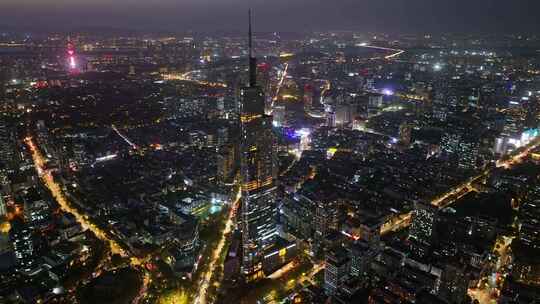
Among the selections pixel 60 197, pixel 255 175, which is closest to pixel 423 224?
pixel 255 175

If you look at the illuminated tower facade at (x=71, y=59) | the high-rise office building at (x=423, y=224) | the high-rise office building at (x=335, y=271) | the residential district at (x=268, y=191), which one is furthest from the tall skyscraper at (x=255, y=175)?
the illuminated tower facade at (x=71, y=59)

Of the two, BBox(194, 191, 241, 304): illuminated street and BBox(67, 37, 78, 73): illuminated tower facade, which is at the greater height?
BBox(67, 37, 78, 73): illuminated tower facade

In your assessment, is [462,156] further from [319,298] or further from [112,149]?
[112,149]

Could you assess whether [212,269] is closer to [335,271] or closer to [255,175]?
[255,175]

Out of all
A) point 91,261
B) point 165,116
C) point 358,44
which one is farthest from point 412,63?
point 91,261

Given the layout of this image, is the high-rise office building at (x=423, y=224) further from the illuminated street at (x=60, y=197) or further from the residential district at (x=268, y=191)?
the illuminated street at (x=60, y=197)

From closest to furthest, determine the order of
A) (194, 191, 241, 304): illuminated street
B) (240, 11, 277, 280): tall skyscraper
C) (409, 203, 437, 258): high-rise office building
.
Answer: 1. (194, 191, 241, 304): illuminated street
2. (240, 11, 277, 280): tall skyscraper
3. (409, 203, 437, 258): high-rise office building

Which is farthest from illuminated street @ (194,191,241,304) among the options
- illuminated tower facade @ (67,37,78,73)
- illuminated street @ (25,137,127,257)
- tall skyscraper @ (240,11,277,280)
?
illuminated tower facade @ (67,37,78,73)

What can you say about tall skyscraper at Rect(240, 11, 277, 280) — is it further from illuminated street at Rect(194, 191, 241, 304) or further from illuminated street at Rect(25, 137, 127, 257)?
illuminated street at Rect(25, 137, 127, 257)
